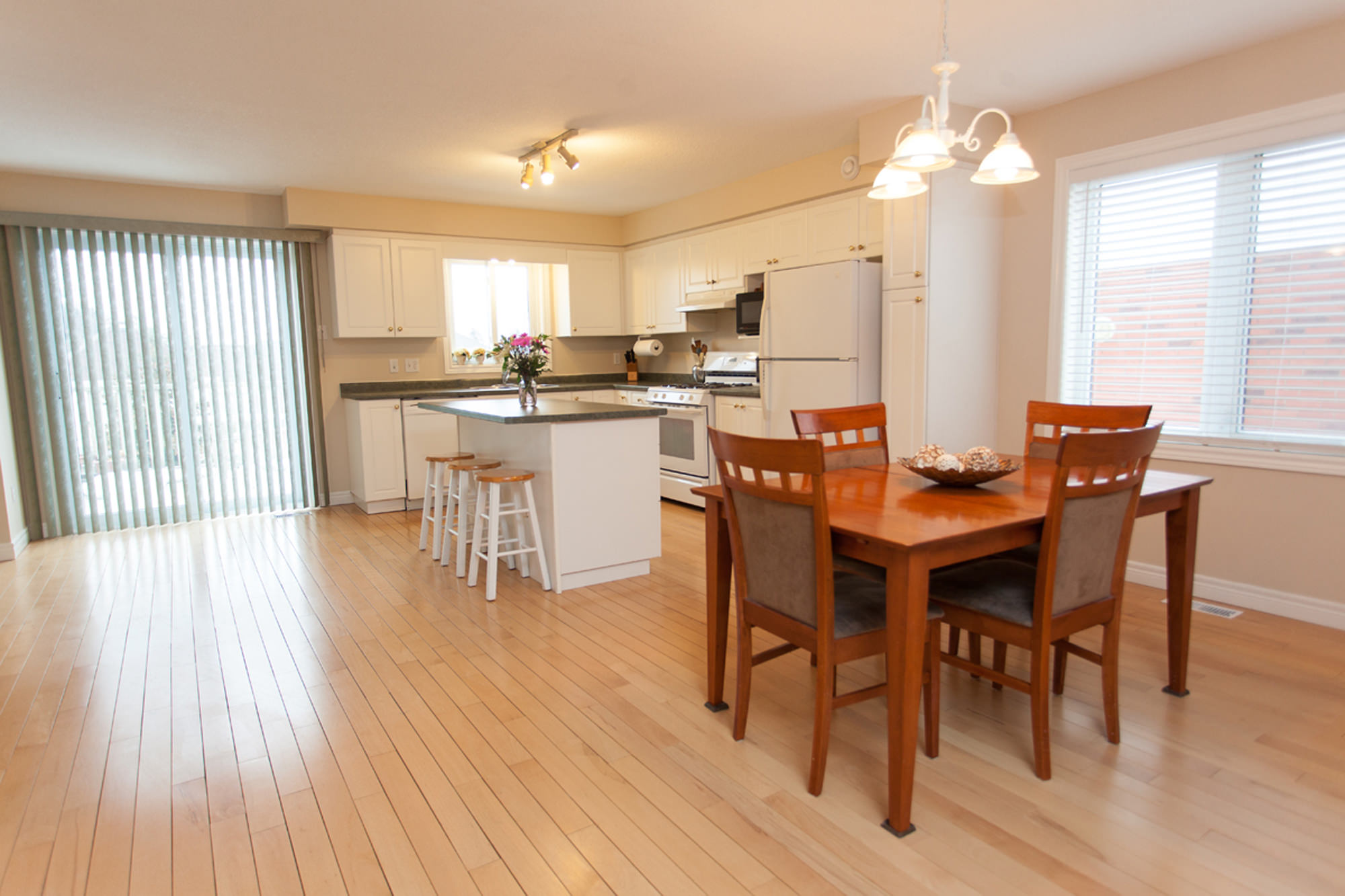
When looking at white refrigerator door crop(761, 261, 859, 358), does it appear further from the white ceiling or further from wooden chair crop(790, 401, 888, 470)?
wooden chair crop(790, 401, 888, 470)

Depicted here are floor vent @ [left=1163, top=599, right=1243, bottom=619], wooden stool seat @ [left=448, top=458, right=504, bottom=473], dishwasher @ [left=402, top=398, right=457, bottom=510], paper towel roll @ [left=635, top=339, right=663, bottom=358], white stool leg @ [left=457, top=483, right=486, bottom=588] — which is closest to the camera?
floor vent @ [left=1163, top=599, right=1243, bottom=619]

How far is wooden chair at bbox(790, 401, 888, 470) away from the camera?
2861mm

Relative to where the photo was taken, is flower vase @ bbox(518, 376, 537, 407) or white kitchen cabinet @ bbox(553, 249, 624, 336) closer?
flower vase @ bbox(518, 376, 537, 407)

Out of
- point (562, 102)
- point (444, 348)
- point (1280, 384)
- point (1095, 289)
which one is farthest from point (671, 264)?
point (1280, 384)

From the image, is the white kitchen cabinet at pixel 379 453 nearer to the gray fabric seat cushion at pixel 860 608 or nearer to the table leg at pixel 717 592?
the table leg at pixel 717 592

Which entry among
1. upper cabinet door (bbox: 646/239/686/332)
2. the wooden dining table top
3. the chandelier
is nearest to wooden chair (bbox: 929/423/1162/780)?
the wooden dining table top

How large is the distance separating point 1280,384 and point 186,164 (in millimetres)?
6044

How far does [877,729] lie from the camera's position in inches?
92.5

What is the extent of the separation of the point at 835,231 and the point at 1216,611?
9.38 feet

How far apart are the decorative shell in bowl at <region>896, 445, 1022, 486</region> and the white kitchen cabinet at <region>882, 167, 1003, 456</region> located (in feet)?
5.49

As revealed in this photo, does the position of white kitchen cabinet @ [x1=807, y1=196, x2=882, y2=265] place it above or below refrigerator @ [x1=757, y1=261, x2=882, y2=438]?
above

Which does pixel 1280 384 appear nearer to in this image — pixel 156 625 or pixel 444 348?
pixel 156 625

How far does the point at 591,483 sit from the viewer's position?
3762 mm

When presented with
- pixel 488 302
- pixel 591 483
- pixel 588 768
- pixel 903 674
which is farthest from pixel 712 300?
pixel 903 674
